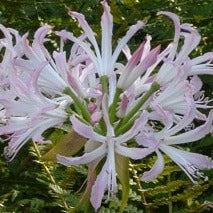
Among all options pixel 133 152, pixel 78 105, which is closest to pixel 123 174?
pixel 133 152

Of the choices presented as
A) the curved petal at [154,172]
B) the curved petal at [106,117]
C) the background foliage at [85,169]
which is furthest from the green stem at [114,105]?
the background foliage at [85,169]

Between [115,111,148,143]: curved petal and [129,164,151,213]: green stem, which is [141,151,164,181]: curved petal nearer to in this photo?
[115,111,148,143]: curved petal

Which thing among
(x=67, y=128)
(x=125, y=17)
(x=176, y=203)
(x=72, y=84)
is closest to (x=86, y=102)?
(x=72, y=84)

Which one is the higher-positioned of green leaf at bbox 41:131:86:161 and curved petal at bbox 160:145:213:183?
green leaf at bbox 41:131:86:161

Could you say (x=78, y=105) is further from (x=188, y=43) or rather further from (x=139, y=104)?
(x=188, y=43)

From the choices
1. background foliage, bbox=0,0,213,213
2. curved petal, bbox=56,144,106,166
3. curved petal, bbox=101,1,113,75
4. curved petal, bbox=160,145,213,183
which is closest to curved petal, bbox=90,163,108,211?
curved petal, bbox=56,144,106,166

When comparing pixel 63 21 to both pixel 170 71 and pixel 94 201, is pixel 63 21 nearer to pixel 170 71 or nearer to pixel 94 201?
pixel 170 71
